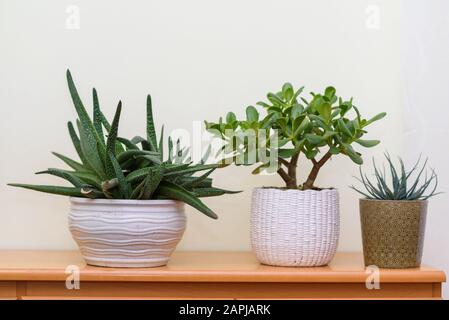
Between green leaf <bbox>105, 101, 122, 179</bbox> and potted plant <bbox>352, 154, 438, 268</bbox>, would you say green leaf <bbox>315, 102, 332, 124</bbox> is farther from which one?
green leaf <bbox>105, 101, 122, 179</bbox>

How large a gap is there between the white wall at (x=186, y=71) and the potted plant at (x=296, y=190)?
22cm

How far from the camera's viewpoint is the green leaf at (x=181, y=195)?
3.34 feet

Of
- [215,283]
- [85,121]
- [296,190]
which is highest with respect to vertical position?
[85,121]

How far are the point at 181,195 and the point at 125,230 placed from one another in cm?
10

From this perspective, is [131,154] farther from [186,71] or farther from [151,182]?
[186,71]

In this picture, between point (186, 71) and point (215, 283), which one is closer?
point (215, 283)

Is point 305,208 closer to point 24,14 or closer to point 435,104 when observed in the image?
point 435,104

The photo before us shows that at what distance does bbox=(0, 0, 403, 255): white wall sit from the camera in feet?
4.21

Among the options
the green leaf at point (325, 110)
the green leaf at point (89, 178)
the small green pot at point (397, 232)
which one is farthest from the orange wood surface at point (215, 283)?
the green leaf at point (325, 110)

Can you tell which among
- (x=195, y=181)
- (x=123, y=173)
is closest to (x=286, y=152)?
(x=195, y=181)

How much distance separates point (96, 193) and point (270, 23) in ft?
1.61

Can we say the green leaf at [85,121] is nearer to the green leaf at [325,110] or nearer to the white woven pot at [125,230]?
the white woven pot at [125,230]

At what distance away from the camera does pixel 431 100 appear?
1198 millimetres

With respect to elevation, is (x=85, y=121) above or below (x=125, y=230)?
above
